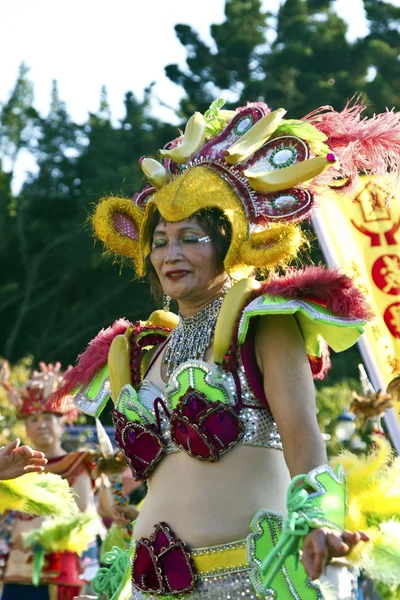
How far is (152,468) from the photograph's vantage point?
10.6ft

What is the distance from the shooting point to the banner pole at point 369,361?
4.46m

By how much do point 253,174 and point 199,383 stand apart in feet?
2.28

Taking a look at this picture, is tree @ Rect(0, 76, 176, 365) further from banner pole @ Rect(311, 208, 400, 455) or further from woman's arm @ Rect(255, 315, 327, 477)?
woman's arm @ Rect(255, 315, 327, 477)

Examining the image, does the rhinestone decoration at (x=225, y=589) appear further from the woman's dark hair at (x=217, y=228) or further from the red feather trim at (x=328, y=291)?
the woman's dark hair at (x=217, y=228)

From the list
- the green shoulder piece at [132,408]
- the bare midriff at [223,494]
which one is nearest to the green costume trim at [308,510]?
the bare midriff at [223,494]

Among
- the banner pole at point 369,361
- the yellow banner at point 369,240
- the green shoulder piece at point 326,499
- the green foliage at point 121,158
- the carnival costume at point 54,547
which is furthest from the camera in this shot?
the green foliage at point 121,158

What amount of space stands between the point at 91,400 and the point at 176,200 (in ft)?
2.79

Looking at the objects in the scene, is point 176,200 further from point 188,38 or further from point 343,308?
point 188,38

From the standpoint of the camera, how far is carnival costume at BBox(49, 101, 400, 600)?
2.96 m

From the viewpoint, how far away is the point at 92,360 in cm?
380

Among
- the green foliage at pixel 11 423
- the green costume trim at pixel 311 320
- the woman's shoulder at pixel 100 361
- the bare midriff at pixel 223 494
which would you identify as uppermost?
the green foliage at pixel 11 423

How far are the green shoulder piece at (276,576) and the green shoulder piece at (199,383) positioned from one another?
35 centimetres

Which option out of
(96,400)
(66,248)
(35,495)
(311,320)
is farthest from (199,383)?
(66,248)

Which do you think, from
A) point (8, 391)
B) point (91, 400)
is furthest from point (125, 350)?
point (8, 391)
